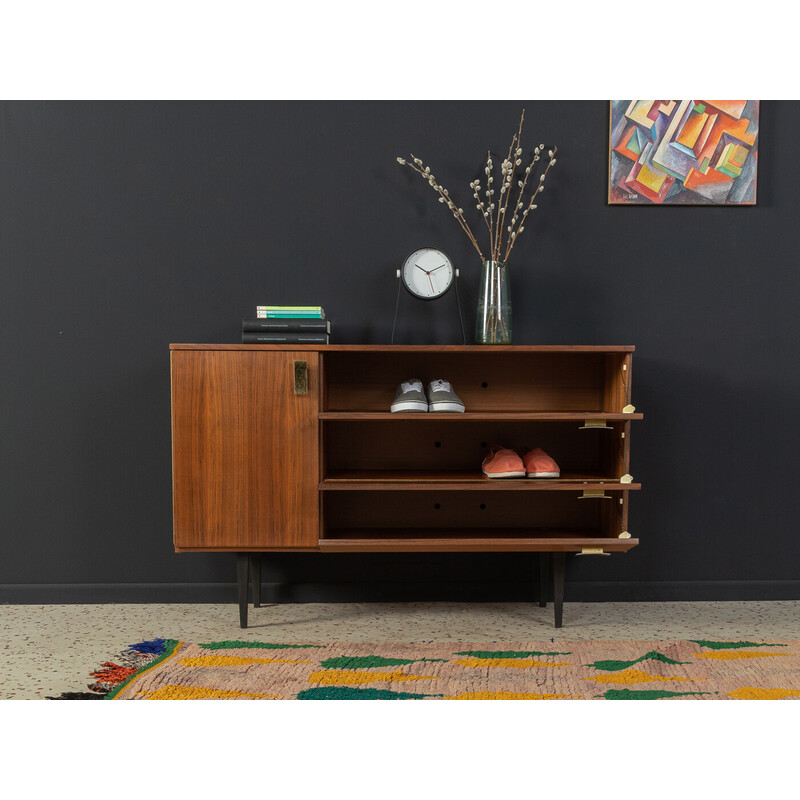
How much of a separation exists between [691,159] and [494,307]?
1.09 meters

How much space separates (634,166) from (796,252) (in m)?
0.77

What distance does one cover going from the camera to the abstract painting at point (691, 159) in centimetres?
290

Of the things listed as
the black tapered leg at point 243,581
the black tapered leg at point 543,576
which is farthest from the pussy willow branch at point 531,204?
the black tapered leg at point 243,581

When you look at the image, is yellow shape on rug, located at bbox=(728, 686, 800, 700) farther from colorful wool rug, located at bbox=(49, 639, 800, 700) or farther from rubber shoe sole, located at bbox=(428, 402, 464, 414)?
rubber shoe sole, located at bbox=(428, 402, 464, 414)

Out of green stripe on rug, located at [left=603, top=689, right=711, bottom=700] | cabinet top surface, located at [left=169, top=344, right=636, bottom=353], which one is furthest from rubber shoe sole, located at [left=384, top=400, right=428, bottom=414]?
green stripe on rug, located at [left=603, top=689, right=711, bottom=700]

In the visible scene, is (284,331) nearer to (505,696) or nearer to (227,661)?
(227,661)

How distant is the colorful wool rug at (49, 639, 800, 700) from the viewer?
1.99 meters

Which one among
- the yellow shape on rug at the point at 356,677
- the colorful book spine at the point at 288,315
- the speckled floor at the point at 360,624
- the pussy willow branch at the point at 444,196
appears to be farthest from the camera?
the pussy willow branch at the point at 444,196

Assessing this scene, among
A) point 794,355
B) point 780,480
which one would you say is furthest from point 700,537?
point 794,355

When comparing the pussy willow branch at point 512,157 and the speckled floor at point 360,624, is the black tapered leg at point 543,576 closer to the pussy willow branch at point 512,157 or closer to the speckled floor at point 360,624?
the speckled floor at point 360,624

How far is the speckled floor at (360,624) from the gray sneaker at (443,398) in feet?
2.67

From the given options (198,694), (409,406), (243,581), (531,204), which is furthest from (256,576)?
(531,204)

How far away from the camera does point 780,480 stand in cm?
296

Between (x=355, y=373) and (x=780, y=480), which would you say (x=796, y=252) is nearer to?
(x=780, y=480)
